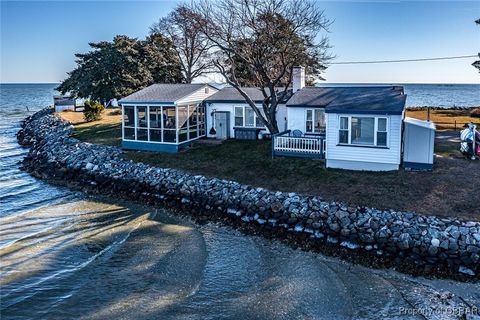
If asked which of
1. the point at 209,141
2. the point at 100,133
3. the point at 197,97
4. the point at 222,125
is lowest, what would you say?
the point at 209,141

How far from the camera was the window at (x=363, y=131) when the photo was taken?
1561 centimetres

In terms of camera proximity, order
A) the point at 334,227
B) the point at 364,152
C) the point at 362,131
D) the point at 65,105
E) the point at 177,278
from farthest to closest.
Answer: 1. the point at 65,105
2. the point at 362,131
3. the point at 364,152
4. the point at 334,227
5. the point at 177,278

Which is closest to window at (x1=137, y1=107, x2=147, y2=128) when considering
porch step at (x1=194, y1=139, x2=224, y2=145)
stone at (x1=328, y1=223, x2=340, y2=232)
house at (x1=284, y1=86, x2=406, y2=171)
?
porch step at (x1=194, y1=139, x2=224, y2=145)

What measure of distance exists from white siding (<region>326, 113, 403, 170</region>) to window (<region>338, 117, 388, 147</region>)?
197mm

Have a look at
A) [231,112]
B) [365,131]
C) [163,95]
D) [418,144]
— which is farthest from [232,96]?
[418,144]

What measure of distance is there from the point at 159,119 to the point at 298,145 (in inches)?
295

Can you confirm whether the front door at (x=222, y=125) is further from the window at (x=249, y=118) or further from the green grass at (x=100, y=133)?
the green grass at (x=100, y=133)

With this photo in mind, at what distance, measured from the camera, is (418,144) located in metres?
15.4

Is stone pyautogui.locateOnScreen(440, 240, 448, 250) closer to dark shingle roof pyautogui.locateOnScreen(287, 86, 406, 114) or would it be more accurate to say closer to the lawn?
the lawn

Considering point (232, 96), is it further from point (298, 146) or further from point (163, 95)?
point (298, 146)

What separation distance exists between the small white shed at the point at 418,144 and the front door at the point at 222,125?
10.3m

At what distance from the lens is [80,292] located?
9523mm

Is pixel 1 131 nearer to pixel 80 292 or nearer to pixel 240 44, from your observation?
pixel 240 44

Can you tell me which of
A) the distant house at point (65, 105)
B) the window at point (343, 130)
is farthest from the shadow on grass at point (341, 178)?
the distant house at point (65, 105)
